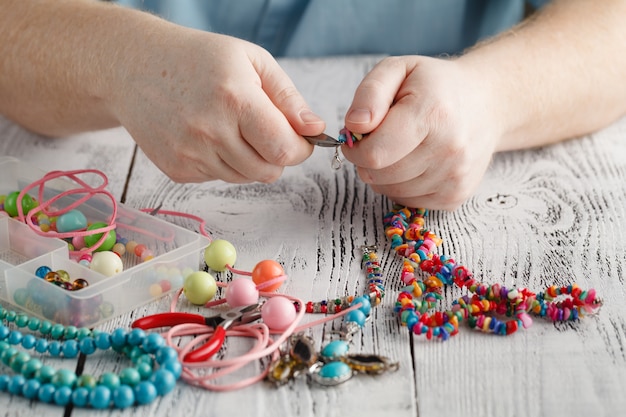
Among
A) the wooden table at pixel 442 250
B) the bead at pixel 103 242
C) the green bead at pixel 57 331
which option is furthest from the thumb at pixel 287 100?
the green bead at pixel 57 331

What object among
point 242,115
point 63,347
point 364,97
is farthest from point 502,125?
point 63,347

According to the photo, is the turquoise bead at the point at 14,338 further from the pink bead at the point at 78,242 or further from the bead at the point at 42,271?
A: the pink bead at the point at 78,242

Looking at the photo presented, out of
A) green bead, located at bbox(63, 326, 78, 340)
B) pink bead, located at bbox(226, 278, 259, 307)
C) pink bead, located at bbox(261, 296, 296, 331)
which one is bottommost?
green bead, located at bbox(63, 326, 78, 340)

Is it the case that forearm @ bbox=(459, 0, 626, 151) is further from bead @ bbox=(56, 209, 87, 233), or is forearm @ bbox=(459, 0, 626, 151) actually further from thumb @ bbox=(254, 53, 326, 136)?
bead @ bbox=(56, 209, 87, 233)

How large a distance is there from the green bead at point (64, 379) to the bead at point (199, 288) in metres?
0.19

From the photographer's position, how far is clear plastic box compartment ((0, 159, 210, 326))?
0.92m

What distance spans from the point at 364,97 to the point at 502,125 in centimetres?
30

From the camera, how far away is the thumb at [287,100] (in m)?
1.04

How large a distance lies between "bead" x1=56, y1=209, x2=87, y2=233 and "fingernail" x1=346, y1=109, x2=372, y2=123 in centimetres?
39

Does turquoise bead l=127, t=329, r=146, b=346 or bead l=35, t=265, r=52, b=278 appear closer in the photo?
turquoise bead l=127, t=329, r=146, b=346

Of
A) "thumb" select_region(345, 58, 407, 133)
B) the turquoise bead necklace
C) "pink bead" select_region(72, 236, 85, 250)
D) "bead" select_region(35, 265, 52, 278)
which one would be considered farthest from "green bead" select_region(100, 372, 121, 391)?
"thumb" select_region(345, 58, 407, 133)

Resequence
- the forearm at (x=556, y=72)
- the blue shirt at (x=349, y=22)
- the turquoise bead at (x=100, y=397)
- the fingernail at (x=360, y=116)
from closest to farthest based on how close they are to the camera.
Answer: the turquoise bead at (x=100, y=397) → the fingernail at (x=360, y=116) → the forearm at (x=556, y=72) → the blue shirt at (x=349, y=22)

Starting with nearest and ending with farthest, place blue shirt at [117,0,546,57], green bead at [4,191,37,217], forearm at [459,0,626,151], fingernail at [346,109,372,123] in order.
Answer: fingernail at [346,109,372,123] < green bead at [4,191,37,217] < forearm at [459,0,626,151] < blue shirt at [117,0,546,57]

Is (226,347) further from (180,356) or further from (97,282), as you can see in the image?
(97,282)
